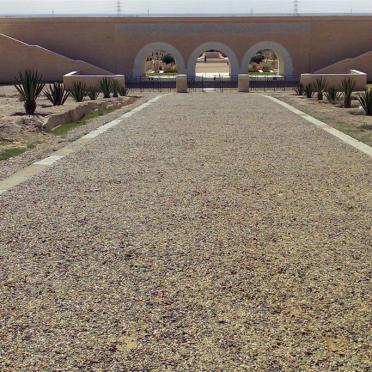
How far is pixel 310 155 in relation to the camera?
7910 mm

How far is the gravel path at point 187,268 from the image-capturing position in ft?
8.89

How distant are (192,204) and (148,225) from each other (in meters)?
0.76

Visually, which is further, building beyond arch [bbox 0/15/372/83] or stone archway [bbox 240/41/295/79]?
stone archway [bbox 240/41/295/79]

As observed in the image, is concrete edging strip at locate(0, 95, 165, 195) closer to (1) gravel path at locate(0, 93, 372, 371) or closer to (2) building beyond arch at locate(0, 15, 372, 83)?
(1) gravel path at locate(0, 93, 372, 371)

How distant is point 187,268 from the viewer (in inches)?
144

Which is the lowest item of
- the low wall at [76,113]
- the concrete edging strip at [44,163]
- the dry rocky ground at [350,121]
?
the concrete edging strip at [44,163]

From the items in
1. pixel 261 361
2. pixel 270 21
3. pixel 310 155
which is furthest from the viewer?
pixel 270 21

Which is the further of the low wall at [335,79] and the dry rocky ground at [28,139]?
the low wall at [335,79]

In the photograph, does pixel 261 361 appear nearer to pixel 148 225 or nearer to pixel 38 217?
pixel 148 225

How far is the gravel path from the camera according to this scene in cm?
271

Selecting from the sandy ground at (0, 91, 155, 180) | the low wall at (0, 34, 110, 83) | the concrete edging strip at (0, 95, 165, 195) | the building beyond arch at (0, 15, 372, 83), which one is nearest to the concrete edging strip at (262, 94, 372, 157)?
the concrete edging strip at (0, 95, 165, 195)

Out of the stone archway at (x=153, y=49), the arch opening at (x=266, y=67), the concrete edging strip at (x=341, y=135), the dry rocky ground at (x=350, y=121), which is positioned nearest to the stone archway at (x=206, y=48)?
the stone archway at (x=153, y=49)

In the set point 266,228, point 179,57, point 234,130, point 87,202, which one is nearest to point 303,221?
→ point 266,228

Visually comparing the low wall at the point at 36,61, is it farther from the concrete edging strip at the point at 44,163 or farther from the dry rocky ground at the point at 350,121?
the concrete edging strip at the point at 44,163
